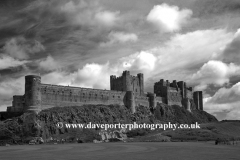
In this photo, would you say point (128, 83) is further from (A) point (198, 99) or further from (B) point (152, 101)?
(A) point (198, 99)

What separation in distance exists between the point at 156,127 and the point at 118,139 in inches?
908

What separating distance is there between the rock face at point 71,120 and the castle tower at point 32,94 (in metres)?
2.25

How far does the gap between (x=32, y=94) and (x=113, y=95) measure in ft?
105

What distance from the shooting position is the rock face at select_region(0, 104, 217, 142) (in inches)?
2982

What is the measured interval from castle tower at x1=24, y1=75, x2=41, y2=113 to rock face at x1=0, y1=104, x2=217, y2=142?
225 cm

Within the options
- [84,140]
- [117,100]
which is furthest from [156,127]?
[84,140]

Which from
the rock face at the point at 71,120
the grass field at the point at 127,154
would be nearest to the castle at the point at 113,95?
the rock face at the point at 71,120

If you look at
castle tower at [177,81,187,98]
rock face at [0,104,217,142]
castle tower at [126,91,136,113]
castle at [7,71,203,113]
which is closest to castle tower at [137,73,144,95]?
castle at [7,71,203,113]

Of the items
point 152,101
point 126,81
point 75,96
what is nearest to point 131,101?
point 126,81

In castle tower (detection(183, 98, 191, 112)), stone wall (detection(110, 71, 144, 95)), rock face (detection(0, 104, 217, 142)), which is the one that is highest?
stone wall (detection(110, 71, 144, 95))

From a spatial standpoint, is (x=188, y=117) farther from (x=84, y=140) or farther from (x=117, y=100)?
(x=84, y=140)

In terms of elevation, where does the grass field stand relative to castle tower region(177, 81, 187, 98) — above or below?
below

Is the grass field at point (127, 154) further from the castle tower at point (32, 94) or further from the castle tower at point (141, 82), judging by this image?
the castle tower at point (141, 82)

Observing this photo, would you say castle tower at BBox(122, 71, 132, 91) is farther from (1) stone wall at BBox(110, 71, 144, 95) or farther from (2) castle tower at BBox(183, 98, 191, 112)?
(2) castle tower at BBox(183, 98, 191, 112)
